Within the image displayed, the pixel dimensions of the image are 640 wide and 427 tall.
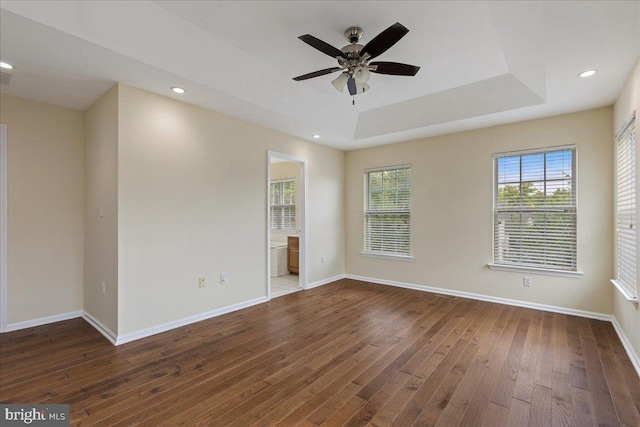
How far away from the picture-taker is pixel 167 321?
3.35 metres

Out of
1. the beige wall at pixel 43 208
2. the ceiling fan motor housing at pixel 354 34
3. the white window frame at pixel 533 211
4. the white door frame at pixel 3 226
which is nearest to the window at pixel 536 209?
the white window frame at pixel 533 211

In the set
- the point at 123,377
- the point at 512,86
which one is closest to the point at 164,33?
the point at 123,377

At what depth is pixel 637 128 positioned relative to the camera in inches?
102

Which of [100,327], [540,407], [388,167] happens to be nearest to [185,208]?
[100,327]

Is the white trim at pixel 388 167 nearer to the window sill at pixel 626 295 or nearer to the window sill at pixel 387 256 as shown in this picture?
the window sill at pixel 387 256

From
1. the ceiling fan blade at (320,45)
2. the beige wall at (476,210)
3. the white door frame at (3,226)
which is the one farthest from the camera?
the beige wall at (476,210)

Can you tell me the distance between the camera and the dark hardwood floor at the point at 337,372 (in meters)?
1.95

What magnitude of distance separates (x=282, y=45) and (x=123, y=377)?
3.21 meters

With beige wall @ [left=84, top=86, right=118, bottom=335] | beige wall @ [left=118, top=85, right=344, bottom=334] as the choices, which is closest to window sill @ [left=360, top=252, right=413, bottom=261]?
beige wall @ [left=118, top=85, right=344, bottom=334]

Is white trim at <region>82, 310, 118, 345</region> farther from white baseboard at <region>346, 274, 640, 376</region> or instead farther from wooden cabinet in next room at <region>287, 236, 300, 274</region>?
white baseboard at <region>346, 274, 640, 376</region>

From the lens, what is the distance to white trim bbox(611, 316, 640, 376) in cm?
247

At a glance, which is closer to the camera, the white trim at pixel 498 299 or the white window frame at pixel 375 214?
the white trim at pixel 498 299

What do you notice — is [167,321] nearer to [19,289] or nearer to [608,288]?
[19,289]

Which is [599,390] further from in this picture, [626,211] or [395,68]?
[395,68]
